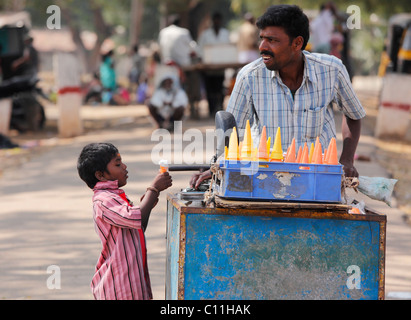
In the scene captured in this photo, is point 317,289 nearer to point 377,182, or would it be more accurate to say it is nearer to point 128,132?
point 377,182

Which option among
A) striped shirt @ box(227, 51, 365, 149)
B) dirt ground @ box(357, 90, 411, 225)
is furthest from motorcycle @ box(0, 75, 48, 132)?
striped shirt @ box(227, 51, 365, 149)

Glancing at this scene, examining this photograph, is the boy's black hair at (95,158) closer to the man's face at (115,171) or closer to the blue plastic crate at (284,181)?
the man's face at (115,171)

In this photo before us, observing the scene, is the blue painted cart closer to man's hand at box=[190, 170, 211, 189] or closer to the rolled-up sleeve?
man's hand at box=[190, 170, 211, 189]

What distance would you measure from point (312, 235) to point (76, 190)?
238 inches

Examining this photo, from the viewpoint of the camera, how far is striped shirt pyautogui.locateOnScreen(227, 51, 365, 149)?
3.74m

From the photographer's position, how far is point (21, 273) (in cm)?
548

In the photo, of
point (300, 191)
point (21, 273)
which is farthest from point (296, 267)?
point (21, 273)

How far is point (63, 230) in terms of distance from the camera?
6.79 m

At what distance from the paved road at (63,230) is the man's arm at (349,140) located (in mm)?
1595

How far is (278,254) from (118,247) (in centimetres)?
82

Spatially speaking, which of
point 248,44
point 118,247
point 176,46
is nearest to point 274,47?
point 118,247

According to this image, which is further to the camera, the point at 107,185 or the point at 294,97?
the point at 294,97

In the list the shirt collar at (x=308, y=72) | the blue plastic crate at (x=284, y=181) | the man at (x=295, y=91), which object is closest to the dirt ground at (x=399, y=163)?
the man at (x=295, y=91)

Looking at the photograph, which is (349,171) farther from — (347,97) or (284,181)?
Answer: (284,181)
